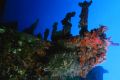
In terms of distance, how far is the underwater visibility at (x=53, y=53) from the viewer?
7.70 metres

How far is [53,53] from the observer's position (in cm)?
891

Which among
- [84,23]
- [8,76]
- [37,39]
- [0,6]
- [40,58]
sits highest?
[0,6]

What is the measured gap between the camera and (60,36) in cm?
959

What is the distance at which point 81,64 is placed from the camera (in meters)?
8.99

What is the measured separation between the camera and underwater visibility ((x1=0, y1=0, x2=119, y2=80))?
303 inches

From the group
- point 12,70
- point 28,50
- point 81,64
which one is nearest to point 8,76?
point 12,70

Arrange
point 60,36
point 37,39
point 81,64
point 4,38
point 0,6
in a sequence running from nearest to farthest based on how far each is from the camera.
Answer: point 4,38
point 37,39
point 81,64
point 60,36
point 0,6

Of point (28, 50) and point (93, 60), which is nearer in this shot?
point (28, 50)

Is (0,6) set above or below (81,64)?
above

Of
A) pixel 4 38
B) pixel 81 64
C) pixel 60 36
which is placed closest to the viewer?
pixel 4 38

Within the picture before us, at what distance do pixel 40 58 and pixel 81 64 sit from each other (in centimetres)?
141

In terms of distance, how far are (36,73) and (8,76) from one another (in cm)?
96

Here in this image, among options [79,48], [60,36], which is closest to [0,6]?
[60,36]

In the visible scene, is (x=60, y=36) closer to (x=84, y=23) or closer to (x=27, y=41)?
(x=84, y=23)
